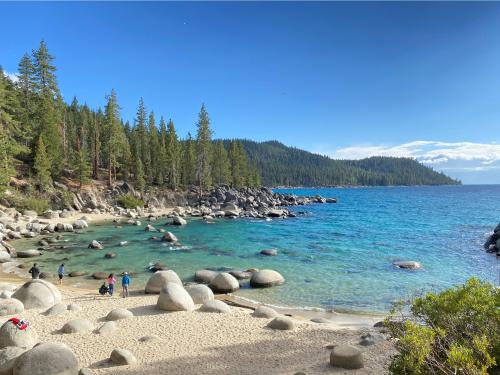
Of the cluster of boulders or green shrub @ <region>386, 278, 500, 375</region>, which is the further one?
the cluster of boulders

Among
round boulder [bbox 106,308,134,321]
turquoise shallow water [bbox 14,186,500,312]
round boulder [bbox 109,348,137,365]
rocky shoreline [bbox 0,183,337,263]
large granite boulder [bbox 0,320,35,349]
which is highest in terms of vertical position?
rocky shoreline [bbox 0,183,337,263]

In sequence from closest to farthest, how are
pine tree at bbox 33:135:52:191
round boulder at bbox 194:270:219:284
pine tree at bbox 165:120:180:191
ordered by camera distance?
1. round boulder at bbox 194:270:219:284
2. pine tree at bbox 33:135:52:191
3. pine tree at bbox 165:120:180:191

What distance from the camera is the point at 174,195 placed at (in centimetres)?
7538

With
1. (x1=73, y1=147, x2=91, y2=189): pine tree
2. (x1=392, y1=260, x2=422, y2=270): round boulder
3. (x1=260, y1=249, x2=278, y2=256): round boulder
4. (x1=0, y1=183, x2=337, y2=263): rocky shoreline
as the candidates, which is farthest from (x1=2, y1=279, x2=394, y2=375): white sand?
(x1=73, y1=147, x2=91, y2=189): pine tree

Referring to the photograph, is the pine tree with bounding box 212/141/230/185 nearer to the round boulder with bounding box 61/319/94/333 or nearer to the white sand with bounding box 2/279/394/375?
the white sand with bounding box 2/279/394/375

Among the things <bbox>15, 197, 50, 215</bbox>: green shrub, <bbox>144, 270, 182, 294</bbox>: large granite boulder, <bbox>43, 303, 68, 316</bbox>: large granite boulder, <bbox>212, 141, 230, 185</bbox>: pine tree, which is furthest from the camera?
<bbox>212, 141, 230, 185</bbox>: pine tree

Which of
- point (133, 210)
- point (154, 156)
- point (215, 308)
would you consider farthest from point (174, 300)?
point (154, 156)

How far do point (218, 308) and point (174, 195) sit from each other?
62439 mm

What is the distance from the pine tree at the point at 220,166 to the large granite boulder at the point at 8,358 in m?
83.0

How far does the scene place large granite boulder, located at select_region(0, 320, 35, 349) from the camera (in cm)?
1062

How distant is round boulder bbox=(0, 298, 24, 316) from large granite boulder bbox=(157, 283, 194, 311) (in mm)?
5777

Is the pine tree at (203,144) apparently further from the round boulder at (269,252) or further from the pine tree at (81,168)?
the round boulder at (269,252)

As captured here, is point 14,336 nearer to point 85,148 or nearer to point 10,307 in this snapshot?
point 10,307

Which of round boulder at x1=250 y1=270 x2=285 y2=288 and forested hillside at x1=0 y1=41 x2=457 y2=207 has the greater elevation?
forested hillside at x1=0 y1=41 x2=457 y2=207
